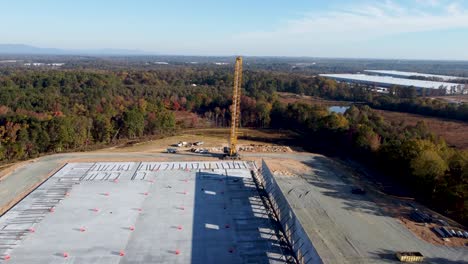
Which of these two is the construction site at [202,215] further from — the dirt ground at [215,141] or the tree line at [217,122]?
the dirt ground at [215,141]

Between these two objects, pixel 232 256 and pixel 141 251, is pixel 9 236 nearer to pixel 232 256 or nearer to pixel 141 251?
pixel 141 251

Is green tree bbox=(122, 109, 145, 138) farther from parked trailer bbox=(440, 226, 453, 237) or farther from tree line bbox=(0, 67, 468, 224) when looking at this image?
parked trailer bbox=(440, 226, 453, 237)

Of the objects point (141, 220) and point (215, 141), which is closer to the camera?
point (141, 220)

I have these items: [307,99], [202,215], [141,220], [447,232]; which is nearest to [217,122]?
[307,99]

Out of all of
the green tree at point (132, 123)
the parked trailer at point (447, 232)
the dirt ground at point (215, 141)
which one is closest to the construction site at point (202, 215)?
the parked trailer at point (447, 232)

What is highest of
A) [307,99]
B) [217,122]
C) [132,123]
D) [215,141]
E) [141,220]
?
[307,99]

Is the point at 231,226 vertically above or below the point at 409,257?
below

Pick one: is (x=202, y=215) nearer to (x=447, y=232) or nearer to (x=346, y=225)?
(x=346, y=225)
